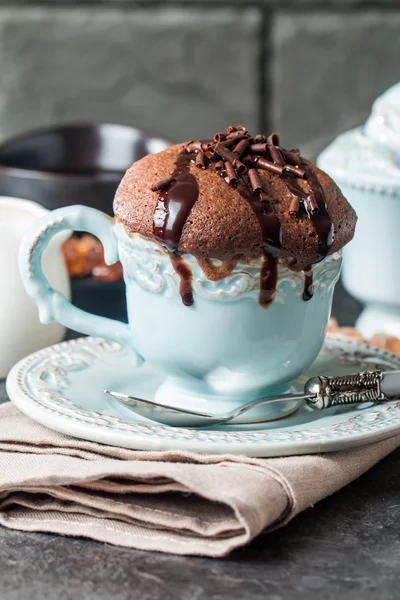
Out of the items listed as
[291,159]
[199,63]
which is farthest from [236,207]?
[199,63]

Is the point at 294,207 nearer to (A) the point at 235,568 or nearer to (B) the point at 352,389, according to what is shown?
(B) the point at 352,389

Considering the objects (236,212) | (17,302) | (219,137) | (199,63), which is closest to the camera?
(236,212)

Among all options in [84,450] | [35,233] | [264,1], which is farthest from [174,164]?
[264,1]

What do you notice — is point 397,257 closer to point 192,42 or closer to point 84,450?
point 84,450

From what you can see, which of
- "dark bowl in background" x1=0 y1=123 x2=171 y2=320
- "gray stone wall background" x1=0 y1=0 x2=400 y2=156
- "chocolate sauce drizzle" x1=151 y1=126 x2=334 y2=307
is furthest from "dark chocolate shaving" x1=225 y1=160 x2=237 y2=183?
"gray stone wall background" x1=0 y1=0 x2=400 y2=156

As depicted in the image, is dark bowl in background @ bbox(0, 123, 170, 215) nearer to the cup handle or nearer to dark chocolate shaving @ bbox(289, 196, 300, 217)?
the cup handle

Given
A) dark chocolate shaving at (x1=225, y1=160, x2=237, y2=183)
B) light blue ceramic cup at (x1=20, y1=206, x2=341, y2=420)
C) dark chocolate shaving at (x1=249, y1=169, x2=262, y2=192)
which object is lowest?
light blue ceramic cup at (x1=20, y1=206, x2=341, y2=420)

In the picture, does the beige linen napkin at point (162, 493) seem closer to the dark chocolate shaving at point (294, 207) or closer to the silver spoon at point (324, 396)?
the silver spoon at point (324, 396)
